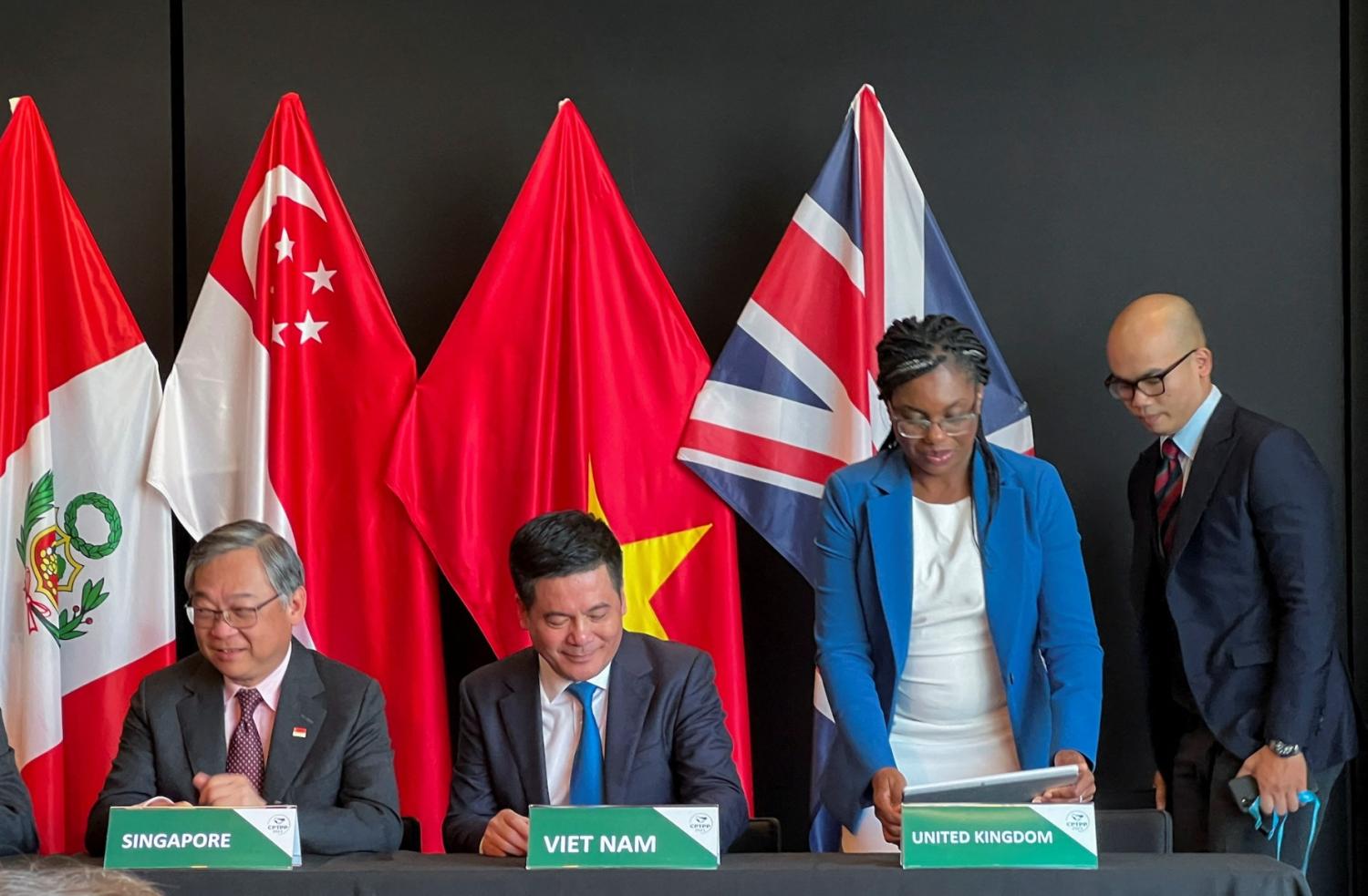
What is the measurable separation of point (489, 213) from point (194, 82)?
2.87ft

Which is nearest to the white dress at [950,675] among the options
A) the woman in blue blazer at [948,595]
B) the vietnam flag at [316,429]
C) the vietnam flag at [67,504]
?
the woman in blue blazer at [948,595]

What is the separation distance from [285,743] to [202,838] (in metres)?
0.54

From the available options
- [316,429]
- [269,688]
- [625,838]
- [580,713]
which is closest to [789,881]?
[625,838]

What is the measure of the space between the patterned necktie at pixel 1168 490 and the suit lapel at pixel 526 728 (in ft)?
4.63

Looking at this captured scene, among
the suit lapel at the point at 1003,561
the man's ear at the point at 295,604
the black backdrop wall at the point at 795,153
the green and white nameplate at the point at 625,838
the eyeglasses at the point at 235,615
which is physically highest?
the black backdrop wall at the point at 795,153

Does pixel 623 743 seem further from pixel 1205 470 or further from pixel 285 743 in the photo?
pixel 1205 470

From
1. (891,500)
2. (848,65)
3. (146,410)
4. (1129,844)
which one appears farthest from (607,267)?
(1129,844)

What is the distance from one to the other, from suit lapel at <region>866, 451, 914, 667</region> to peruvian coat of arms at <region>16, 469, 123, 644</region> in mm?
2055

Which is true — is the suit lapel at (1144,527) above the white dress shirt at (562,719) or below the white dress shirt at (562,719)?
above

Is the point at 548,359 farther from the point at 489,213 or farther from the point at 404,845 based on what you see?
the point at 404,845

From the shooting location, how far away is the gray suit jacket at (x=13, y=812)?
245 cm

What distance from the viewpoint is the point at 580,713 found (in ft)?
8.57

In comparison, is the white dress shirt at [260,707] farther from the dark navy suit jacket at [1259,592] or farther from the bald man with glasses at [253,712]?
the dark navy suit jacket at [1259,592]

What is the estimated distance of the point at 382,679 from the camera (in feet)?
12.4
